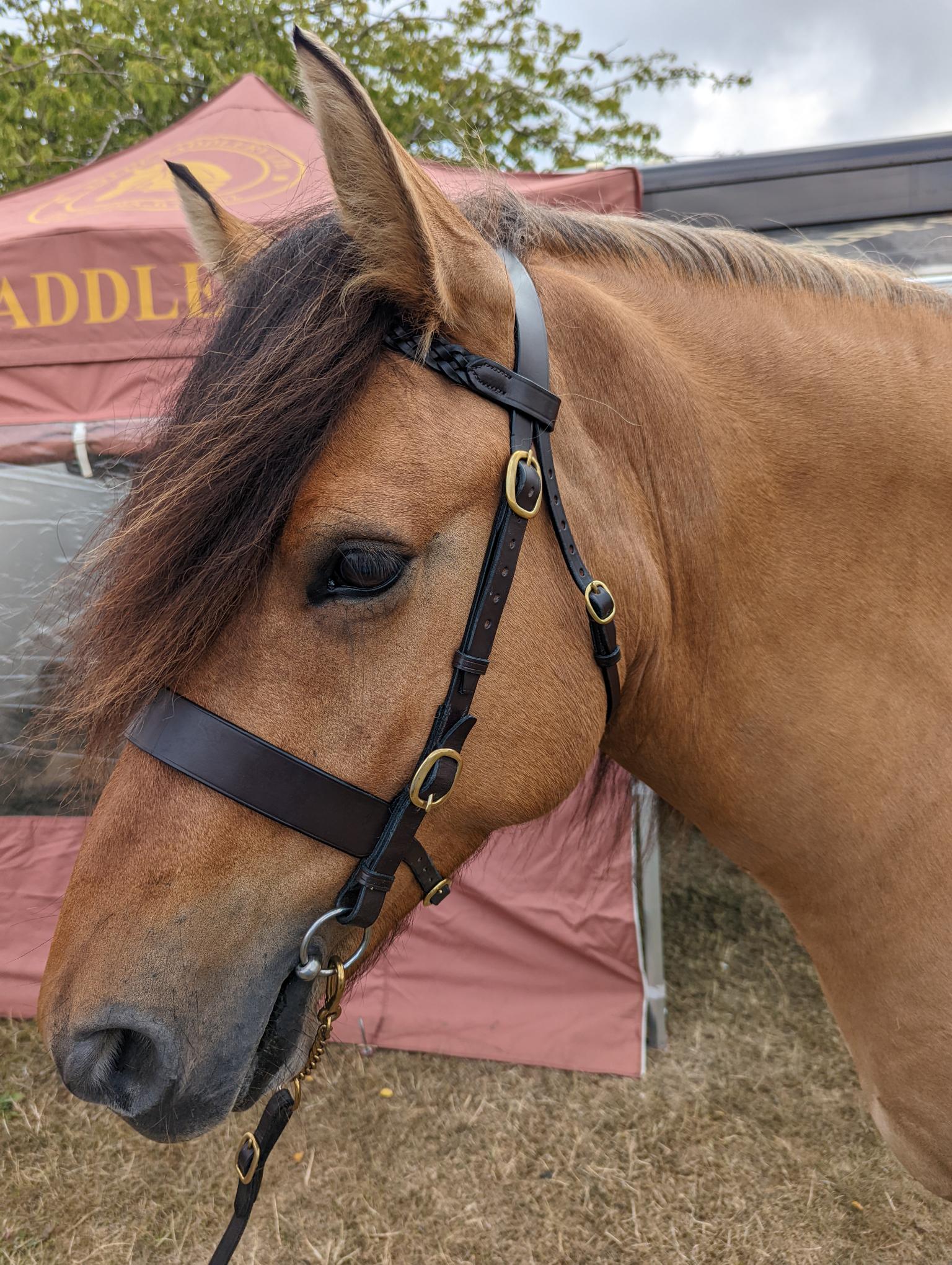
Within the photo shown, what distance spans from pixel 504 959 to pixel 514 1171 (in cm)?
80

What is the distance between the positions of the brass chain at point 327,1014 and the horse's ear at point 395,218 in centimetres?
96

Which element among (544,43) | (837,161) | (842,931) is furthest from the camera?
(544,43)

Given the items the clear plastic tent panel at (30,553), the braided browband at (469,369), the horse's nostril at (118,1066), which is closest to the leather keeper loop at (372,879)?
the horse's nostril at (118,1066)

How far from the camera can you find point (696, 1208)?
8.82ft

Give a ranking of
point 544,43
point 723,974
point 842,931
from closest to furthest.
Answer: point 842,931 → point 723,974 → point 544,43

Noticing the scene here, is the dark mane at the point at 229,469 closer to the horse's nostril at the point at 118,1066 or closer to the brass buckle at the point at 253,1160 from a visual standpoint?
the horse's nostril at the point at 118,1066

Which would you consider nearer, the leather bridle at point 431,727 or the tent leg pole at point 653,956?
the leather bridle at point 431,727

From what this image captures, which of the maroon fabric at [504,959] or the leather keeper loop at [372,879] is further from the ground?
the leather keeper loop at [372,879]

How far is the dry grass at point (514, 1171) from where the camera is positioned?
2602mm

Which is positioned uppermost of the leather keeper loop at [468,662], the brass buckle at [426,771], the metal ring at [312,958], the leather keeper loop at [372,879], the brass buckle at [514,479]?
the brass buckle at [514,479]

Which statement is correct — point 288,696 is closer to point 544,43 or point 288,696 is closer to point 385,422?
point 385,422

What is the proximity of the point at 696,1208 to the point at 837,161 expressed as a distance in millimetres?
4108

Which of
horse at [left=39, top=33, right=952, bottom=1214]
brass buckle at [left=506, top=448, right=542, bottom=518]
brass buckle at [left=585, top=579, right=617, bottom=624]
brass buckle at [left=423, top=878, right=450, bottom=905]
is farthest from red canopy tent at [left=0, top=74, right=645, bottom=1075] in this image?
brass buckle at [left=506, top=448, right=542, bottom=518]

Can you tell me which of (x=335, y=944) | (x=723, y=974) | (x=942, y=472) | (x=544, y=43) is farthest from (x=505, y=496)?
(x=544, y=43)
